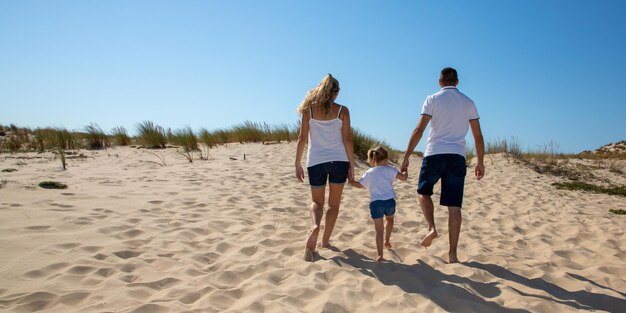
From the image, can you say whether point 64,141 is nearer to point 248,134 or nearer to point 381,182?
point 248,134

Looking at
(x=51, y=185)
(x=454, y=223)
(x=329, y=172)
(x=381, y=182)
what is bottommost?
(x=454, y=223)

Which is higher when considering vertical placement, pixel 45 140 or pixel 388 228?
pixel 45 140

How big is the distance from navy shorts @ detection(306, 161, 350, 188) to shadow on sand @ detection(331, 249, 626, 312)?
765 millimetres

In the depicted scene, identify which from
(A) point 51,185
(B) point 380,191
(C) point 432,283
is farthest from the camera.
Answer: (A) point 51,185

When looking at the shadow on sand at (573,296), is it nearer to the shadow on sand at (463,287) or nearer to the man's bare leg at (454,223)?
the shadow on sand at (463,287)

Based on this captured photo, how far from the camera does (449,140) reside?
377 cm

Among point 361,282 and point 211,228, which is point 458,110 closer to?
point 361,282

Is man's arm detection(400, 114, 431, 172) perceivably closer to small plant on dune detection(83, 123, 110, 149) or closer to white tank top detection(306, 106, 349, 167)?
white tank top detection(306, 106, 349, 167)

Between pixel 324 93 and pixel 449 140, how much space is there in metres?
1.27

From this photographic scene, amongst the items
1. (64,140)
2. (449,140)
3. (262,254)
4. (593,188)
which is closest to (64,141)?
(64,140)

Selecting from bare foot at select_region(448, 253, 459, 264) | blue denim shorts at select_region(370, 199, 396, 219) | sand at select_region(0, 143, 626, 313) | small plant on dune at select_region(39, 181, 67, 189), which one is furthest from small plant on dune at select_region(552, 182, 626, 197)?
small plant on dune at select_region(39, 181, 67, 189)

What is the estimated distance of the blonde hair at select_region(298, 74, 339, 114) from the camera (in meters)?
3.60

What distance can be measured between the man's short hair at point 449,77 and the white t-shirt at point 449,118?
63 mm

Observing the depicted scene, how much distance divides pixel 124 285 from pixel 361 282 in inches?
71.8
